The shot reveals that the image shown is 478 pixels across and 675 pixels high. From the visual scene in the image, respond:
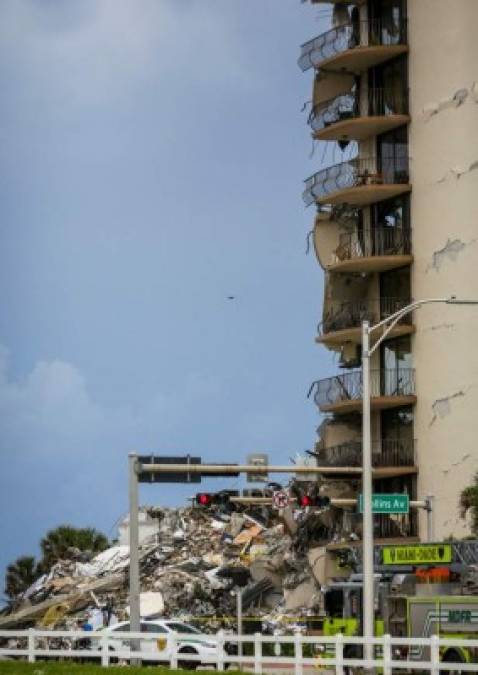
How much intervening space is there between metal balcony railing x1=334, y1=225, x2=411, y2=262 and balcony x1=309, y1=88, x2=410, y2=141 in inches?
160

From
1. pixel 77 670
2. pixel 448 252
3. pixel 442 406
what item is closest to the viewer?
pixel 77 670

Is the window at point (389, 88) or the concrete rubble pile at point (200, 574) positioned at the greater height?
the window at point (389, 88)

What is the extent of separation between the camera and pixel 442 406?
275ft

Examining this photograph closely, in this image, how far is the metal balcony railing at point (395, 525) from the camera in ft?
273

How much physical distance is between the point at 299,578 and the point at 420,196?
18282 millimetres

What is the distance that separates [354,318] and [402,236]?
4.01 metres

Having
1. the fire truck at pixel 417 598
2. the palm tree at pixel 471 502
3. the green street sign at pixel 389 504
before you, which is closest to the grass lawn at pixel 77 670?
the fire truck at pixel 417 598

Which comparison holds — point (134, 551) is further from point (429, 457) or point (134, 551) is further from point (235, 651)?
point (429, 457)

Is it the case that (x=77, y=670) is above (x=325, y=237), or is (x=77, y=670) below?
below

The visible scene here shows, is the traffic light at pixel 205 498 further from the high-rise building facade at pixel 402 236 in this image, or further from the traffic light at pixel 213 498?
the high-rise building facade at pixel 402 236

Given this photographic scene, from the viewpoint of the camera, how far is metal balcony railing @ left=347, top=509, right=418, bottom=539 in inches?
3278

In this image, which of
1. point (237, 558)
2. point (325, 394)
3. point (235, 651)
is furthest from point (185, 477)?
point (237, 558)

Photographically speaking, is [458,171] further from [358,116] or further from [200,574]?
[200,574]

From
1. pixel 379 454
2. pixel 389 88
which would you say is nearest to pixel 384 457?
pixel 379 454
